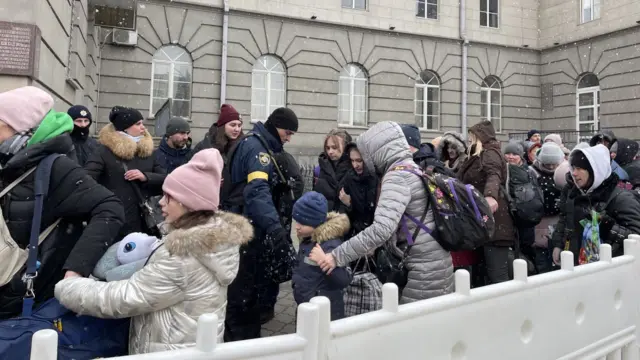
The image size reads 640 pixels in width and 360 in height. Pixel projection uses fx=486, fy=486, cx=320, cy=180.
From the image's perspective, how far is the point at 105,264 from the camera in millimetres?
2143

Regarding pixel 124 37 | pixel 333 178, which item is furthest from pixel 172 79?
pixel 333 178

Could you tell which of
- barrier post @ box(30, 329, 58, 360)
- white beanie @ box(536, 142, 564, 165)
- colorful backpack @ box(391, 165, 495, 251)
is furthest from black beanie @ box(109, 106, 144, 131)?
white beanie @ box(536, 142, 564, 165)

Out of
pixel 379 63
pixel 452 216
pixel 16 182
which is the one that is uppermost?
pixel 379 63

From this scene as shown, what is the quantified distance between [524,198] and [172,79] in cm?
1312

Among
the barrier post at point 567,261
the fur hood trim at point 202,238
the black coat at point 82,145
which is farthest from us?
the black coat at point 82,145

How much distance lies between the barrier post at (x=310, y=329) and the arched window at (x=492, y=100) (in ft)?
62.2

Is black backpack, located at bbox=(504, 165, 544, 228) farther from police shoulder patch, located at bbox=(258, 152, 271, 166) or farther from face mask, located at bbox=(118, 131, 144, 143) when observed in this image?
face mask, located at bbox=(118, 131, 144, 143)

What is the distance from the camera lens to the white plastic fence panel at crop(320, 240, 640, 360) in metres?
1.81

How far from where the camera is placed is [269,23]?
630 inches

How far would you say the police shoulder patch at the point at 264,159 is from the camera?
12.3ft

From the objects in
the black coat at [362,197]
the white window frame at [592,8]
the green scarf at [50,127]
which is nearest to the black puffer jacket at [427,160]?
the black coat at [362,197]

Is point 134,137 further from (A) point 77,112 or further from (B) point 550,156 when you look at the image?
(B) point 550,156

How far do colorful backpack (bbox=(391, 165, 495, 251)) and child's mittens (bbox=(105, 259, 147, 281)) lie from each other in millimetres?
1660

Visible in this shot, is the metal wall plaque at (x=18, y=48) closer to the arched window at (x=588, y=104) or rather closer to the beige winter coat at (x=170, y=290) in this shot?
the beige winter coat at (x=170, y=290)
